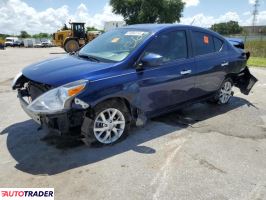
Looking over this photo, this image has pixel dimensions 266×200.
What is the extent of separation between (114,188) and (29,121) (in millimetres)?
2715

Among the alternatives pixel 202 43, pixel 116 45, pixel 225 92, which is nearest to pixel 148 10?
pixel 225 92

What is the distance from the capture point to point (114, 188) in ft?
11.1

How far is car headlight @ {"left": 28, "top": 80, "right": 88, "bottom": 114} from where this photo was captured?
3.78m

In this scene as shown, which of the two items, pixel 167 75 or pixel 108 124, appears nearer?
pixel 108 124

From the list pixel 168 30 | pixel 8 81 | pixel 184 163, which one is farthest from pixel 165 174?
pixel 8 81

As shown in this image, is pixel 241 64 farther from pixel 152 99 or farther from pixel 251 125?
pixel 152 99

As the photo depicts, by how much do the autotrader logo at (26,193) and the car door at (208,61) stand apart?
3.36 m

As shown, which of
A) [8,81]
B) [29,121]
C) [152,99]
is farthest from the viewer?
[8,81]

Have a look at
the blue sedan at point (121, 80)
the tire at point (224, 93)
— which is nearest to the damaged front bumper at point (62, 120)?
the blue sedan at point (121, 80)

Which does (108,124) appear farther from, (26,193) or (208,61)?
(208,61)

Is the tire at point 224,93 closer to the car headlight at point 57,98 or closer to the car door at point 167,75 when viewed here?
the car door at point 167,75

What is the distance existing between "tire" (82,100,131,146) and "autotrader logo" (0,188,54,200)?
3.33 ft

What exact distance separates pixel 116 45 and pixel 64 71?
1.14 m

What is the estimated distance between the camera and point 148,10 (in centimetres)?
4966
